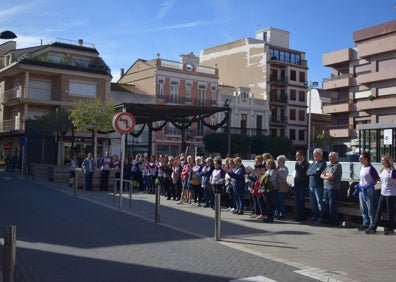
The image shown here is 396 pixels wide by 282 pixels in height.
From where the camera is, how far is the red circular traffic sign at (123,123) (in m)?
14.5

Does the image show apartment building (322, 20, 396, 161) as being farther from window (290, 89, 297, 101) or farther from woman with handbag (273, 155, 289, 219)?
woman with handbag (273, 155, 289, 219)

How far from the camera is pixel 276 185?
509 inches

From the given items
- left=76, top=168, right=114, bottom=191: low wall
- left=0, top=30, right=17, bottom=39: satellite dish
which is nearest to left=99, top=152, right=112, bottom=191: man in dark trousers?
left=76, top=168, right=114, bottom=191: low wall

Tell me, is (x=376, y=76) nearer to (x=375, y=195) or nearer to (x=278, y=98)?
(x=278, y=98)

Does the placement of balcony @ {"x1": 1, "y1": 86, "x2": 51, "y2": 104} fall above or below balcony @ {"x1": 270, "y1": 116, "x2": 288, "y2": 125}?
above

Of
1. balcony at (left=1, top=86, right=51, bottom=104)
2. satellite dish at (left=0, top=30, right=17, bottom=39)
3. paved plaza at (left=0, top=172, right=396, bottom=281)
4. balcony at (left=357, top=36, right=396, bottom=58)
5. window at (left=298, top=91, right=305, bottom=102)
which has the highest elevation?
balcony at (left=357, top=36, right=396, bottom=58)

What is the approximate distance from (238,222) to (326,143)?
51694 mm

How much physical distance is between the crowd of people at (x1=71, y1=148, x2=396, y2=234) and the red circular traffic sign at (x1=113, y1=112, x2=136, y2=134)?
6.50 ft

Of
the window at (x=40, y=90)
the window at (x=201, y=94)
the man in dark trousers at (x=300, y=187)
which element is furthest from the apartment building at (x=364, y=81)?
the man in dark trousers at (x=300, y=187)

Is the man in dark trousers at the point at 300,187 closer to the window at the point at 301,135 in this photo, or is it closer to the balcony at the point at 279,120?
the balcony at the point at 279,120

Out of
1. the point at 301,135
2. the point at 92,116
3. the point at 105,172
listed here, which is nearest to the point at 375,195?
the point at 105,172

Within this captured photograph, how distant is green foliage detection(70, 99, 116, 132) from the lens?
34844 mm

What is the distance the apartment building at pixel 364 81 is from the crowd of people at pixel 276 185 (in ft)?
98.6

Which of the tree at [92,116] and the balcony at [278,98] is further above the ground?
the balcony at [278,98]
